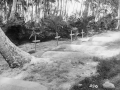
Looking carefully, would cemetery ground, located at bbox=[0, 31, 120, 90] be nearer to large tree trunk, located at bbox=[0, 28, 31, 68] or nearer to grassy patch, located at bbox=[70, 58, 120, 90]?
grassy patch, located at bbox=[70, 58, 120, 90]

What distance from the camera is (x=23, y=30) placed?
12.3 metres

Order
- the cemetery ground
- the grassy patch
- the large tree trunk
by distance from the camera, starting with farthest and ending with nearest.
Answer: the large tree trunk < the cemetery ground < the grassy patch

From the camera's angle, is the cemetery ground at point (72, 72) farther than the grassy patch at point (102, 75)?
Yes

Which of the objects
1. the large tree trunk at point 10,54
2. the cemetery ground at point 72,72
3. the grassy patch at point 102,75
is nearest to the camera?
the grassy patch at point 102,75

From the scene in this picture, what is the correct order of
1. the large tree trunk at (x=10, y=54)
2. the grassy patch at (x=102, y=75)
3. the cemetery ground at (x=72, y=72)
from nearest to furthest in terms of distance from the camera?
the grassy patch at (x=102, y=75)
the cemetery ground at (x=72, y=72)
the large tree trunk at (x=10, y=54)

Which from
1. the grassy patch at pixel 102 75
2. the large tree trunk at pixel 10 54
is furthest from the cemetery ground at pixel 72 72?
the large tree trunk at pixel 10 54

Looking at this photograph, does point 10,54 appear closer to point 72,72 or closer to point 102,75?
point 72,72

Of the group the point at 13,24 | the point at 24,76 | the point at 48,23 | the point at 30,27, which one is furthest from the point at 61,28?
the point at 24,76

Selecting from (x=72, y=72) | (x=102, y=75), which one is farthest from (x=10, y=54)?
(x=102, y=75)

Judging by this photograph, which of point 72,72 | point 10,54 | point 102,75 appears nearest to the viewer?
point 102,75

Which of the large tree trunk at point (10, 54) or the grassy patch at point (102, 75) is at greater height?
the large tree trunk at point (10, 54)

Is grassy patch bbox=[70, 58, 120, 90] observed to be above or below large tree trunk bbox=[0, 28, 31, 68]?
below

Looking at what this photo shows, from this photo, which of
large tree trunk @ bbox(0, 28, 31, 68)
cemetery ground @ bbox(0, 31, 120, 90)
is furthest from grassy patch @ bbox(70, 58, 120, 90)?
large tree trunk @ bbox(0, 28, 31, 68)

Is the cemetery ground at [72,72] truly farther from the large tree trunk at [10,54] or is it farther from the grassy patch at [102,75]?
the large tree trunk at [10,54]
